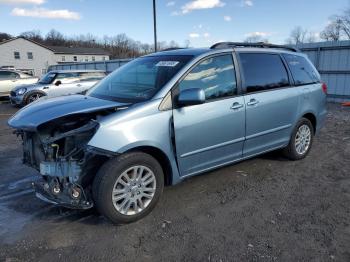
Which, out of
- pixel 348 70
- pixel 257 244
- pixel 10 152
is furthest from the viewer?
pixel 348 70

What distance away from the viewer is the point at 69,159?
3242 millimetres

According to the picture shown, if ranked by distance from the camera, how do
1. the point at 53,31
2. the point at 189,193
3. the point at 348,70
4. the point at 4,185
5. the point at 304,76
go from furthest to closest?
the point at 53,31 → the point at 348,70 → the point at 304,76 → the point at 4,185 → the point at 189,193

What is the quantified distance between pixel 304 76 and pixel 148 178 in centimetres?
340

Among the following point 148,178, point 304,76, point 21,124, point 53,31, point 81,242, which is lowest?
point 81,242

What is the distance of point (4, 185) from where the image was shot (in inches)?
183

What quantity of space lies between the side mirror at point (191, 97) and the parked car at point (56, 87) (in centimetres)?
984

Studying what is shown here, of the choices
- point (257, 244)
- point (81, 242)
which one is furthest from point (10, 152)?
point (257, 244)

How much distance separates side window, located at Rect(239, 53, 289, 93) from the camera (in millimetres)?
4352

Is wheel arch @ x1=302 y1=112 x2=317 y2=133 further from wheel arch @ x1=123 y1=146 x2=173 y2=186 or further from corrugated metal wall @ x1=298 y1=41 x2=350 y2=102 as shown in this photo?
corrugated metal wall @ x1=298 y1=41 x2=350 y2=102

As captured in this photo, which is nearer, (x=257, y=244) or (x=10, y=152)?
(x=257, y=244)

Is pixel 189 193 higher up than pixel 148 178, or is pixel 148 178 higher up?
pixel 148 178

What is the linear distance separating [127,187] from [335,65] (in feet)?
40.1

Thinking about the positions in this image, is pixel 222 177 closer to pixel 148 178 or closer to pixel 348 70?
pixel 148 178

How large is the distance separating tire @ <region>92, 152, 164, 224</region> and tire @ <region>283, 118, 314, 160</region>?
268 cm
